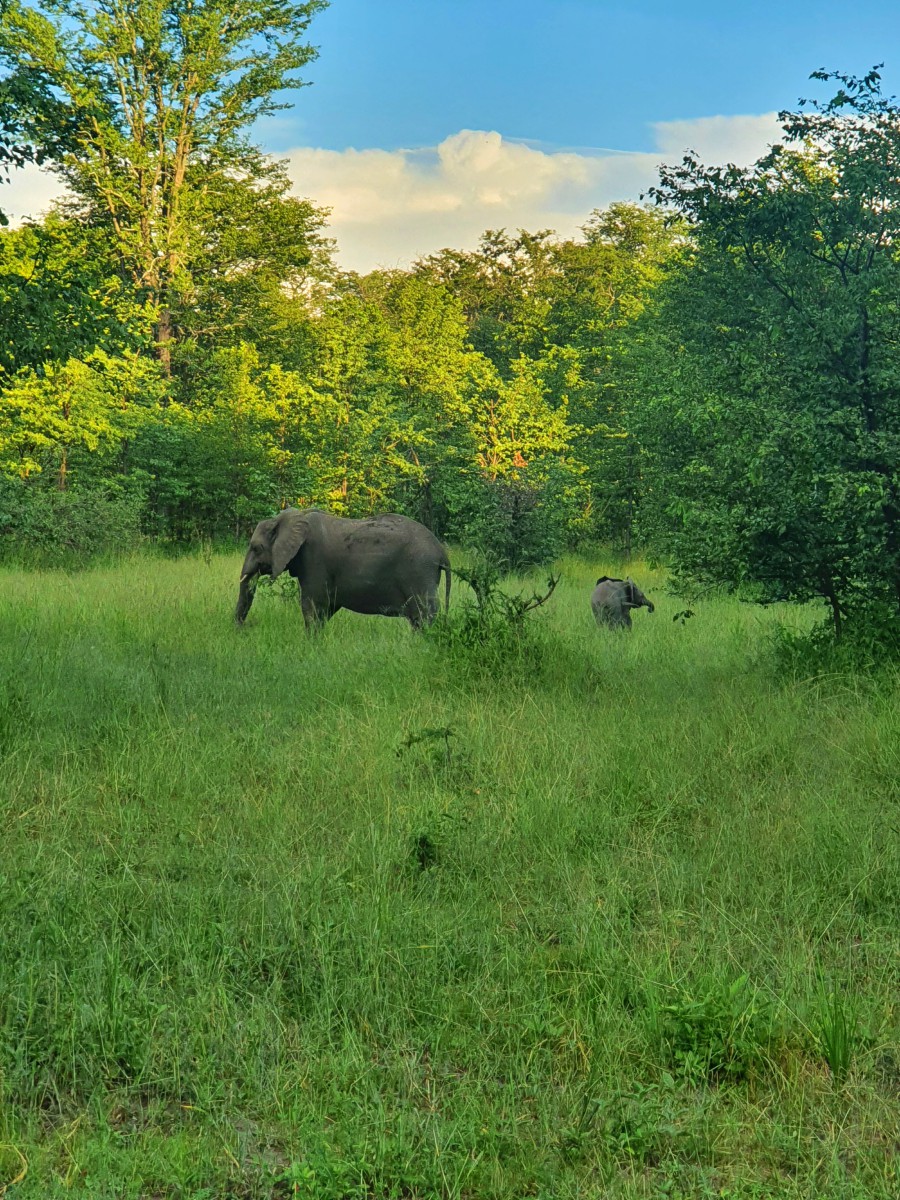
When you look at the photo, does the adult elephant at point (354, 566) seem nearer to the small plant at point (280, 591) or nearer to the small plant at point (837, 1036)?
the small plant at point (280, 591)

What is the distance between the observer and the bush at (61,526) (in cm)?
2036

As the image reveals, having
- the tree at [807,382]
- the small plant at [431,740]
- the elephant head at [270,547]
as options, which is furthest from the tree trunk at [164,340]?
the small plant at [431,740]

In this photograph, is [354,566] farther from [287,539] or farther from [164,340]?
[164,340]

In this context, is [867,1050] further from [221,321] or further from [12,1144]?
[221,321]

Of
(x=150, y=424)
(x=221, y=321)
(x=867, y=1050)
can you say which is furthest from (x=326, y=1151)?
(x=221, y=321)

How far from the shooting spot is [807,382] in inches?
340

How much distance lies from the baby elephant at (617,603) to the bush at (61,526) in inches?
438

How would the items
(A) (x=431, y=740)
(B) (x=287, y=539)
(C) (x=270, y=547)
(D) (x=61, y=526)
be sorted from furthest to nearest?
(D) (x=61, y=526)
(C) (x=270, y=547)
(B) (x=287, y=539)
(A) (x=431, y=740)

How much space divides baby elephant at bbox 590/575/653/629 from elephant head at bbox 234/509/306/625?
4.00 metres

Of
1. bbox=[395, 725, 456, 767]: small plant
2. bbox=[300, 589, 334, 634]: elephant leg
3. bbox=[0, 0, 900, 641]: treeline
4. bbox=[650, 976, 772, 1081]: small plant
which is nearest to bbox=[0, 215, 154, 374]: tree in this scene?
bbox=[0, 0, 900, 641]: treeline

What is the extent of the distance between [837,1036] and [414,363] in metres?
27.5

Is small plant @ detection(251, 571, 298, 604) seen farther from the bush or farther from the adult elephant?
the bush

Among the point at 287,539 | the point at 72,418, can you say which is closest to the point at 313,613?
the point at 287,539

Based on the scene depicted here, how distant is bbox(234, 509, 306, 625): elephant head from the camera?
12227 mm
